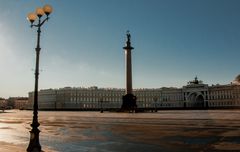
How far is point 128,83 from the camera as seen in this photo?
6975 cm

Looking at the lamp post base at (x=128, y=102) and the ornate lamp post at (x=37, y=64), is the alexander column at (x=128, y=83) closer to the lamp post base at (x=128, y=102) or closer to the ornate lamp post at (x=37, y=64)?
the lamp post base at (x=128, y=102)

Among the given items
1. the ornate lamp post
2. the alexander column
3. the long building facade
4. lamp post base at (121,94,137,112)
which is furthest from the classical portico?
the ornate lamp post

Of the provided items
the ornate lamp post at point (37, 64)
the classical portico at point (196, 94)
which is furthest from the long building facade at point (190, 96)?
the ornate lamp post at point (37, 64)

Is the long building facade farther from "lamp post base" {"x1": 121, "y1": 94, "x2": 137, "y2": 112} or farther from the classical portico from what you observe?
"lamp post base" {"x1": 121, "y1": 94, "x2": 137, "y2": 112}

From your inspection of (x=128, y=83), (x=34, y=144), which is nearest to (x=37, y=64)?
(x=34, y=144)

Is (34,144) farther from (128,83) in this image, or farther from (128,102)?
(128,83)

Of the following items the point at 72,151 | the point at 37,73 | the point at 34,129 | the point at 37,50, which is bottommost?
the point at 72,151

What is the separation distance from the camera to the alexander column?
68.2 m

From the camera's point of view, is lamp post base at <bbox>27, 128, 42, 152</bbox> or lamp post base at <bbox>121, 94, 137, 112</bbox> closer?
lamp post base at <bbox>27, 128, 42, 152</bbox>

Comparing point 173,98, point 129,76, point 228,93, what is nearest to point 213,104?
point 228,93

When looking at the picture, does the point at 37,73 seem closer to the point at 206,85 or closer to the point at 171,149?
the point at 171,149

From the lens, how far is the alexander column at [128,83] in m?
68.2

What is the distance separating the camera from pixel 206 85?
181875 mm

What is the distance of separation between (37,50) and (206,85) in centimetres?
17608
